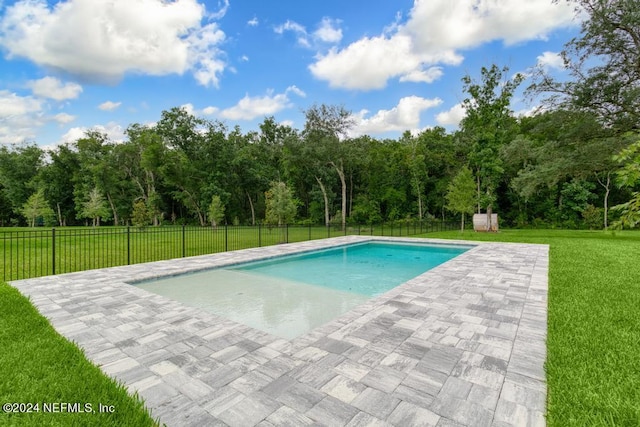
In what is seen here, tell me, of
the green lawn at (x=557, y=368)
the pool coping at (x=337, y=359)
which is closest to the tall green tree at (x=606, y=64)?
the green lawn at (x=557, y=368)

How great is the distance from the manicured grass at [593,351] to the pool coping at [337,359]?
14cm

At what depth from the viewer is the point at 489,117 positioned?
1905cm

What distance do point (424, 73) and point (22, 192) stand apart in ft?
127

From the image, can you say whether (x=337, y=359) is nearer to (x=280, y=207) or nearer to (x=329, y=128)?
(x=280, y=207)

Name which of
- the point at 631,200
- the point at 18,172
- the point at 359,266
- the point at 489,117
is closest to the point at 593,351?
the point at 631,200

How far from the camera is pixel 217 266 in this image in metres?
7.27

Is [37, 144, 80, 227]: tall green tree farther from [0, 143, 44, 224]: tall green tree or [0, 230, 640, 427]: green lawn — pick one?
[0, 230, 640, 427]: green lawn

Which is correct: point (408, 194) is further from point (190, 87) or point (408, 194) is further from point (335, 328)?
point (335, 328)

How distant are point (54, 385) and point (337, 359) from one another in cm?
219

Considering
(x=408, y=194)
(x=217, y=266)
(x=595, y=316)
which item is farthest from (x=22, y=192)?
(x=595, y=316)

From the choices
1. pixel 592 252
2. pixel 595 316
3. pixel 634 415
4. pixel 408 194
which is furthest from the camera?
pixel 408 194

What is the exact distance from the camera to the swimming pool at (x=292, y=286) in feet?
15.2

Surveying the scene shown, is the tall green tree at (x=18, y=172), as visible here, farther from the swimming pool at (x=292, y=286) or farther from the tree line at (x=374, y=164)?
the swimming pool at (x=292, y=286)

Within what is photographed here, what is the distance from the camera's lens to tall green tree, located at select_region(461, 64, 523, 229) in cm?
1833
